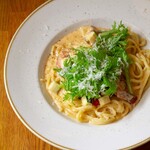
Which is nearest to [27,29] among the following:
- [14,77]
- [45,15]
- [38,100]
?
[45,15]

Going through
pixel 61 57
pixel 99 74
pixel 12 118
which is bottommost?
pixel 12 118

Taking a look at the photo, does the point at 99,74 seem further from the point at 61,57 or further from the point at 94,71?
the point at 61,57

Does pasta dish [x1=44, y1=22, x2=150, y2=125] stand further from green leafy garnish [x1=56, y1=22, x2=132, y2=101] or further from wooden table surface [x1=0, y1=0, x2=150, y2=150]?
wooden table surface [x1=0, y1=0, x2=150, y2=150]

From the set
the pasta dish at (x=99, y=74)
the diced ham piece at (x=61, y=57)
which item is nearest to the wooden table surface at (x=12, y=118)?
the pasta dish at (x=99, y=74)

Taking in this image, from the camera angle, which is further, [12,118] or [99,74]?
[12,118]

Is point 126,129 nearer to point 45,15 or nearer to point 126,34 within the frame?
point 126,34

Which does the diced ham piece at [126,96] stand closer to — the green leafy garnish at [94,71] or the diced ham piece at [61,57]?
the green leafy garnish at [94,71]

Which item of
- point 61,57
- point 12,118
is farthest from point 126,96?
point 12,118
